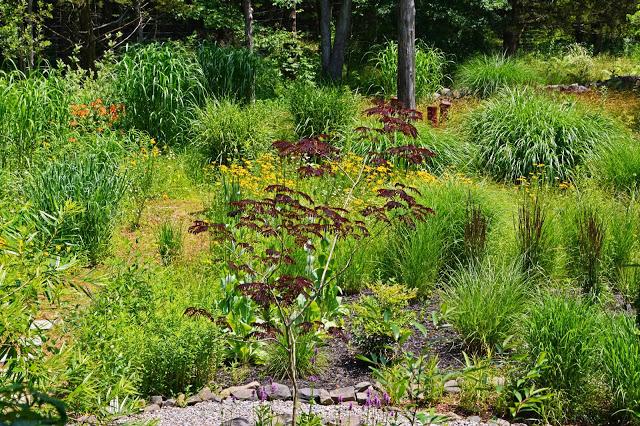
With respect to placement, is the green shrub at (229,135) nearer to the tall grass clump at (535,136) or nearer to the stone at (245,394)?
the tall grass clump at (535,136)

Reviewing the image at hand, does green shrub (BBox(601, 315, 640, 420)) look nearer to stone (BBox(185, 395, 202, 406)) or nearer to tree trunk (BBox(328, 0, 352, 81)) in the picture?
stone (BBox(185, 395, 202, 406))

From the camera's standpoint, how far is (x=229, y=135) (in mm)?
9516

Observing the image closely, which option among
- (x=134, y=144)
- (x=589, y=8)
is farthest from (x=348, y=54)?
(x=134, y=144)

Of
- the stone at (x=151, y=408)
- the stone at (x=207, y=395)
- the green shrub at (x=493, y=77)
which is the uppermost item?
the green shrub at (x=493, y=77)

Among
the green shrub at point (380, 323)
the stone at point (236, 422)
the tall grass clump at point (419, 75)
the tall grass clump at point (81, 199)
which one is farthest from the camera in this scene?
the tall grass clump at point (419, 75)

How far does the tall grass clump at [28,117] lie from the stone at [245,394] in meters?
4.35

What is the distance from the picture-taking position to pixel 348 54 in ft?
56.2

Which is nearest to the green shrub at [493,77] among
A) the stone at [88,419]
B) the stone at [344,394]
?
the stone at [344,394]

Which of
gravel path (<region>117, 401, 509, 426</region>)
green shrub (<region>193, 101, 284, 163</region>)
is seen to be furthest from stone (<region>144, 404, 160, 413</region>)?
green shrub (<region>193, 101, 284, 163</region>)

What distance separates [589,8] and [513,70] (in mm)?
4795

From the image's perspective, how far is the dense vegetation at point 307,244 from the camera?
415 centimetres

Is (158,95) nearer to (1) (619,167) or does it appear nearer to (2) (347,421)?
(1) (619,167)

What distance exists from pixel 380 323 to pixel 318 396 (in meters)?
0.74

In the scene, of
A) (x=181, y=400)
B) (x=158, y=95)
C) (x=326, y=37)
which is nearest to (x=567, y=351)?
(x=181, y=400)
